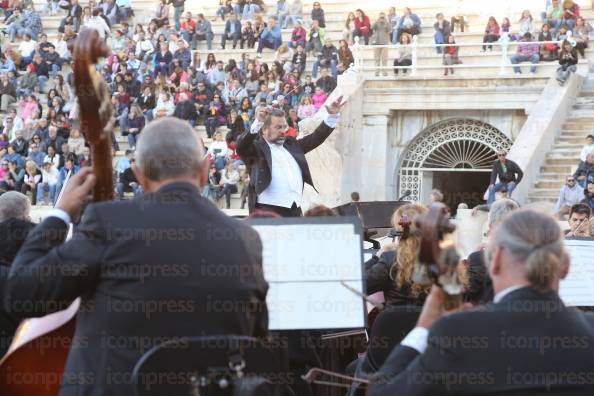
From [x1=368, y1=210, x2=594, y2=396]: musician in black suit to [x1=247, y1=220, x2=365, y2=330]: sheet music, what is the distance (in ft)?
5.13

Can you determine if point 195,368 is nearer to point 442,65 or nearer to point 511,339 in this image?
point 511,339

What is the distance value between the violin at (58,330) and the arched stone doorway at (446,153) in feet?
63.5

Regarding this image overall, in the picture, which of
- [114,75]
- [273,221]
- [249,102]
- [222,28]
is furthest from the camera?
[222,28]

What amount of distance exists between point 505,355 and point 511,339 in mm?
53

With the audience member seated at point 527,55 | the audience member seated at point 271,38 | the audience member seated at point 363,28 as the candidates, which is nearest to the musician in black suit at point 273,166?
the audience member seated at point 527,55

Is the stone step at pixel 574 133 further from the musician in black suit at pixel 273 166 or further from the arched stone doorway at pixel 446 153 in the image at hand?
the musician in black suit at pixel 273 166

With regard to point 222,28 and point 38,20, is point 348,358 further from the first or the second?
point 38,20

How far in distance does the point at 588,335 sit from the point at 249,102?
67.3 feet

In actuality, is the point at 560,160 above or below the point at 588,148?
below

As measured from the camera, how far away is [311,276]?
5.30 metres

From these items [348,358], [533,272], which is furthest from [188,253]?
[348,358]

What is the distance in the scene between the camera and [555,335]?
3.67 metres

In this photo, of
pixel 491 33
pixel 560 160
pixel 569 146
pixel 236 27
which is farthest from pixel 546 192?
pixel 236 27

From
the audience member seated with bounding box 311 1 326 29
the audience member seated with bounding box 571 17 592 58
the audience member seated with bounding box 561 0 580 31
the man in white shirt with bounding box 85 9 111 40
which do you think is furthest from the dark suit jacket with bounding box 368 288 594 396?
the man in white shirt with bounding box 85 9 111 40
